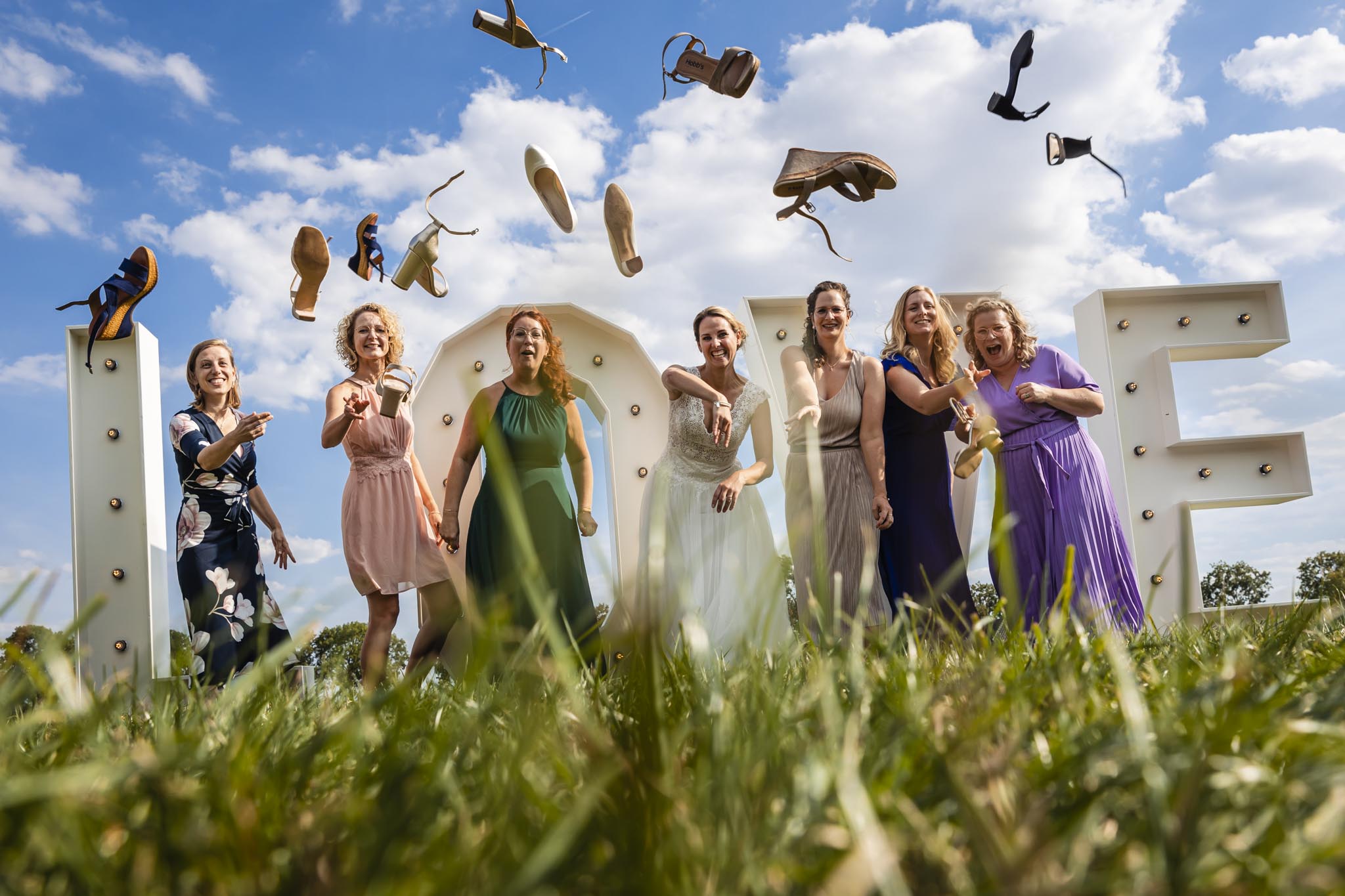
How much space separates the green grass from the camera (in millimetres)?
486

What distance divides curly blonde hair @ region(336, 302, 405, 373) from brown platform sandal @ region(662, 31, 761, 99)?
2140 millimetres

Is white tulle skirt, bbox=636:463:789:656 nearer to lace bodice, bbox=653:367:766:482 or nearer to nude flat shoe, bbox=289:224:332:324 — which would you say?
lace bodice, bbox=653:367:766:482

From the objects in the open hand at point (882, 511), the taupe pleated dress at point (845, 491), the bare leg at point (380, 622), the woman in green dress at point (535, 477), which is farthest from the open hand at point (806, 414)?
the bare leg at point (380, 622)

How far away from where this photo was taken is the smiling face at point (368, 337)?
194 inches

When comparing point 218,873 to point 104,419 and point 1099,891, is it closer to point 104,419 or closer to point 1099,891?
point 1099,891

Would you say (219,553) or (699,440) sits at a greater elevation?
(699,440)

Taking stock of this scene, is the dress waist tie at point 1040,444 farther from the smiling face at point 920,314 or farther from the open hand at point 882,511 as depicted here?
the smiling face at point 920,314

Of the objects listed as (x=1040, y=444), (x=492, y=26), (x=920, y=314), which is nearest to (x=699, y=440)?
(x=920, y=314)

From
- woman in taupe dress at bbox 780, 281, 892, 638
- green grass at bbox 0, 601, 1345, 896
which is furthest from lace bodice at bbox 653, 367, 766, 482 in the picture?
green grass at bbox 0, 601, 1345, 896

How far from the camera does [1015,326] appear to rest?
14.5 ft

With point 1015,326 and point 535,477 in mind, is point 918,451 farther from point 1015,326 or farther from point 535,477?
point 535,477

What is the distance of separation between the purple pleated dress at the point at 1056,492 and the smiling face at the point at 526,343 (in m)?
2.44

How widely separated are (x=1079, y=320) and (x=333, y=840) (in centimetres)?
694

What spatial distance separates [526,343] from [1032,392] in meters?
2.70
